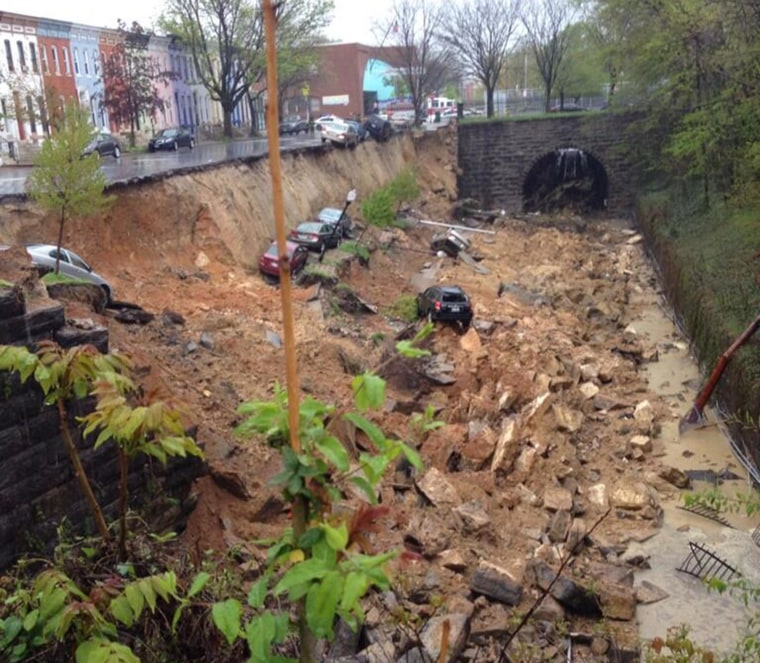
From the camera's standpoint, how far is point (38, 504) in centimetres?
845

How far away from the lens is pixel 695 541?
14375 mm

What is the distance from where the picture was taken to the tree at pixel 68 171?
1784cm

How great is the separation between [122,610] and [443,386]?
1677 cm

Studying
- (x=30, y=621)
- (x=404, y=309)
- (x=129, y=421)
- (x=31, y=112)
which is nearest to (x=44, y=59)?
(x=31, y=112)

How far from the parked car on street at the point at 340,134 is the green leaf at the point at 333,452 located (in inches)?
1675

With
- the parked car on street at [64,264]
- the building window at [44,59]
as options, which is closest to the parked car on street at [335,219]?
the parked car on street at [64,264]

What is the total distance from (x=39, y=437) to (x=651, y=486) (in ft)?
40.1

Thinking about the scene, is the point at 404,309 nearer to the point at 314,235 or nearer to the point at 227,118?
the point at 314,235

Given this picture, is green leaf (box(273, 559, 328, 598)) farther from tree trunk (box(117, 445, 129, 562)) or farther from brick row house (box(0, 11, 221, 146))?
brick row house (box(0, 11, 221, 146))

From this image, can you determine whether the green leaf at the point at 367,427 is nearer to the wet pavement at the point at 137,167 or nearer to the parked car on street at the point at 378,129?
the wet pavement at the point at 137,167

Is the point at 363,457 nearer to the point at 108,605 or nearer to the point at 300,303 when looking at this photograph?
the point at 108,605

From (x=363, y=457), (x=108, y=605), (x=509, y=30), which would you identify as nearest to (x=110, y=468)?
(x=108, y=605)

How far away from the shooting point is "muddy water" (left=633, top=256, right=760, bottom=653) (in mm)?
11875

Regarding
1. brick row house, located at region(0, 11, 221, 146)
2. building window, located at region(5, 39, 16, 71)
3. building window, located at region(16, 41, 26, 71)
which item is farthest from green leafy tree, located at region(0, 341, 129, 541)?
building window, located at region(16, 41, 26, 71)
